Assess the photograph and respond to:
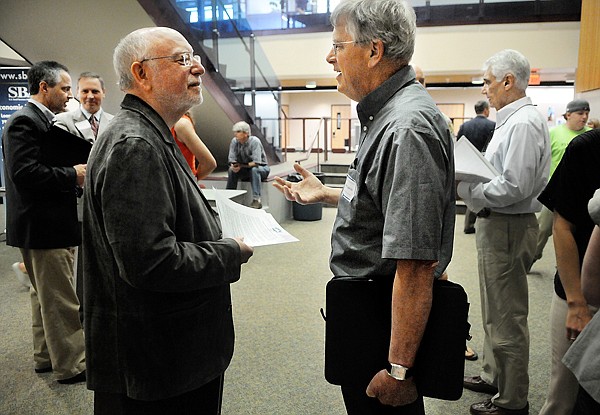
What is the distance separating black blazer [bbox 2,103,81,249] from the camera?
7.60 feet

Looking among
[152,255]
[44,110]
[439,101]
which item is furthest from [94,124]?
[439,101]

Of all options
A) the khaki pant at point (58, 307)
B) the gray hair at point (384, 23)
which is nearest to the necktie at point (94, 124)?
the khaki pant at point (58, 307)

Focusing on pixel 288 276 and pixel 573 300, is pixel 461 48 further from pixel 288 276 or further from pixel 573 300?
pixel 573 300

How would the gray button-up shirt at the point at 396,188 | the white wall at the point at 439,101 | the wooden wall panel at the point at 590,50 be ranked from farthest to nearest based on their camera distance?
the white wall at the point at 439,101 → the wooden wall panel at the point at 590,50 → the gray button-up shirt at the point at 396,188

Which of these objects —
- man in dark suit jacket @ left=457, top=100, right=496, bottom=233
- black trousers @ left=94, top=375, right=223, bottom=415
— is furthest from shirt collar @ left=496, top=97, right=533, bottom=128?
man in dark suit jacket @ left=457, top=100, right=496, bottom=233

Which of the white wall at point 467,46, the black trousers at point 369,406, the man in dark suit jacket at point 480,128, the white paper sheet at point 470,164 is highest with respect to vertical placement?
the white wall at point 467,46

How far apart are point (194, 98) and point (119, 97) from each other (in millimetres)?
6529

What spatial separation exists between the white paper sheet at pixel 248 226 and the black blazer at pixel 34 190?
1.26 m

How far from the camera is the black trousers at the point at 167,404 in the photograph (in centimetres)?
132

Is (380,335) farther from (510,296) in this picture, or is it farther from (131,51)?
(510,296)

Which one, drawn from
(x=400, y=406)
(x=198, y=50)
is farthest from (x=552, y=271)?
(x=198, y=50)

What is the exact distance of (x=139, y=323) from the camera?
124cm

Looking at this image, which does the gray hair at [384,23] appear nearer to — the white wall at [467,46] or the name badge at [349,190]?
the name badge at [349,190]

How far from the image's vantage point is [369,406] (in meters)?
1.28
